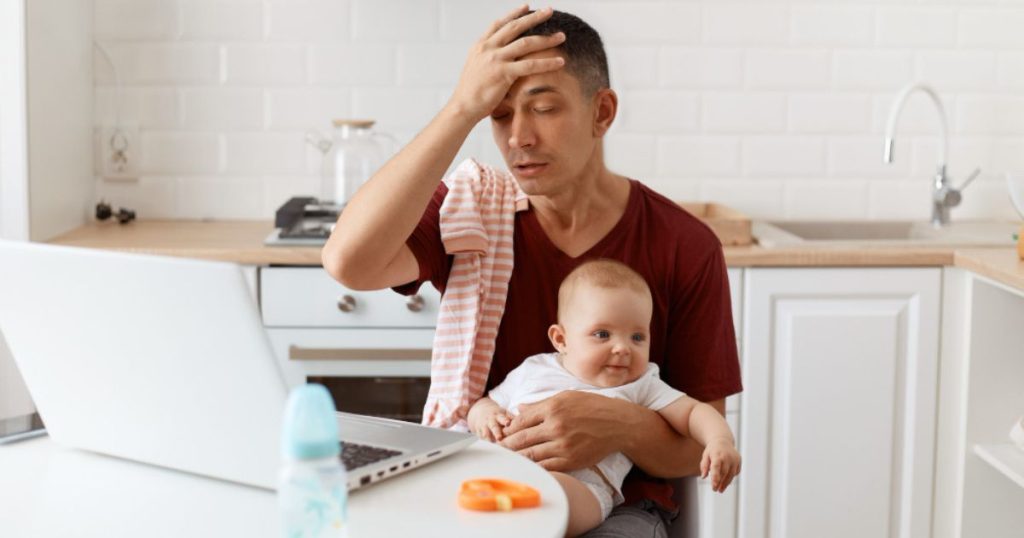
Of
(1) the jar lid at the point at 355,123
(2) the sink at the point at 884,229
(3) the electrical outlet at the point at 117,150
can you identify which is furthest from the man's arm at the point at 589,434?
(3) the electrical outlet at the point at 117,150

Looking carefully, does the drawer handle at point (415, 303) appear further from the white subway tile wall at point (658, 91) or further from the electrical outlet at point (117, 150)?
the electrical outlet at point (117, 150)

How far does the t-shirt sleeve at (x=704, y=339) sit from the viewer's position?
199 cm

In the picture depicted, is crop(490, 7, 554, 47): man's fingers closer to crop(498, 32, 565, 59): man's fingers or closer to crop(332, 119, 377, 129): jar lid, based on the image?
crop(498, 32, 565, 59): man's fingers

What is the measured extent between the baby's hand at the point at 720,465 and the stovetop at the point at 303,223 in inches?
55.4

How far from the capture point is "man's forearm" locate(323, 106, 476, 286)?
5.85ft

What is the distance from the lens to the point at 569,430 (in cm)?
174

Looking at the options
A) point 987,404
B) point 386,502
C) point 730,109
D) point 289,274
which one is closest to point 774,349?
point 987,404

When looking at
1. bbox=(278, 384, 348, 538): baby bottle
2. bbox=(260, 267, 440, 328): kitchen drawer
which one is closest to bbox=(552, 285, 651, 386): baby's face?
bbox=(278, 384, 348, 538): baby bottle

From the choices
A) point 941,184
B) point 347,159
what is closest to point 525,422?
point 347,159

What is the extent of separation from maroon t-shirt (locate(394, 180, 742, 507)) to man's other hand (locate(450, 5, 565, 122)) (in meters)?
0.24

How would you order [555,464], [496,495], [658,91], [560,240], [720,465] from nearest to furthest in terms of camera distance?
[496,495], [720,465], [555,464], [560,240], [658,91]

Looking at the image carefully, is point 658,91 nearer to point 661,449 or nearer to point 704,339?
point 704,339

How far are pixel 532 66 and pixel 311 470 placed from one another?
3.24ft

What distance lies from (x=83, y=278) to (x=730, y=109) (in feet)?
7.90
